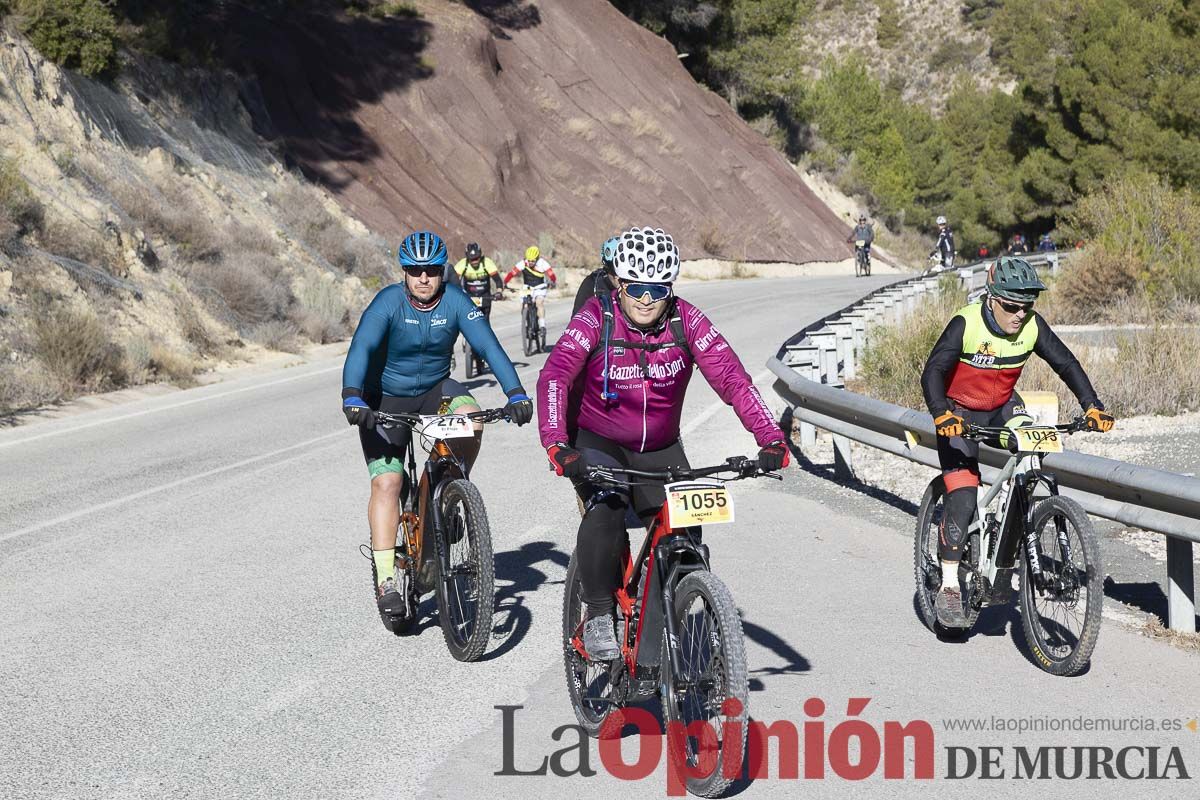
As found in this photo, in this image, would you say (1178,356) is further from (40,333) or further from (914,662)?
(40,333)

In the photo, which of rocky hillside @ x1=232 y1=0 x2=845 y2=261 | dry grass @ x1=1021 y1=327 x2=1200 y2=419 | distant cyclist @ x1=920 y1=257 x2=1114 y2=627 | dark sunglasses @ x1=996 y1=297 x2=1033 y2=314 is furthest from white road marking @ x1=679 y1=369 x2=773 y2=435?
rocky hillside @ x1=232 y1=0 x2=845 y2=261

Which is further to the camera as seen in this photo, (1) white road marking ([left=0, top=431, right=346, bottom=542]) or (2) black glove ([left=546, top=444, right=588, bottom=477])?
(1) white road marking ([left=0, top=431, right=346, bottom=542])

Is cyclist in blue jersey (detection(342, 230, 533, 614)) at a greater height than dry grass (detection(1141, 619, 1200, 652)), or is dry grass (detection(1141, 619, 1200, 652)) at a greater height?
cyclist in blue jersey (detection(342, 230, 533, 614))

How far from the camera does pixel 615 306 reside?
5371 millimetres

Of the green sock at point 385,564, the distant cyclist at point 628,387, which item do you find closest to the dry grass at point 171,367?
the green sock at point 385,564

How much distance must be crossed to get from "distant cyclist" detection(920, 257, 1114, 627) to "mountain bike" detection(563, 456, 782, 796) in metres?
2.03

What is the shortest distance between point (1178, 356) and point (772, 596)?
8.14 meters

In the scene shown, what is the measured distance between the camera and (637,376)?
5.34m

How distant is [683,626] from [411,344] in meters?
2.82

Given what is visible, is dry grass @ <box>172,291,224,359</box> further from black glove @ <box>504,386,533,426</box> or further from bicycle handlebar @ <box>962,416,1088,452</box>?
bicycle handlebar @ <box>962,416,1088,452</box>

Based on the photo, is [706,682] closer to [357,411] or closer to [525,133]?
[357,411]

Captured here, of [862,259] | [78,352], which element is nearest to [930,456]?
[78,352]

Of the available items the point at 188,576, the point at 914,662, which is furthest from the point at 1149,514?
the point at 188,576

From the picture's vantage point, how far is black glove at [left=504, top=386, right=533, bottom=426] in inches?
259
